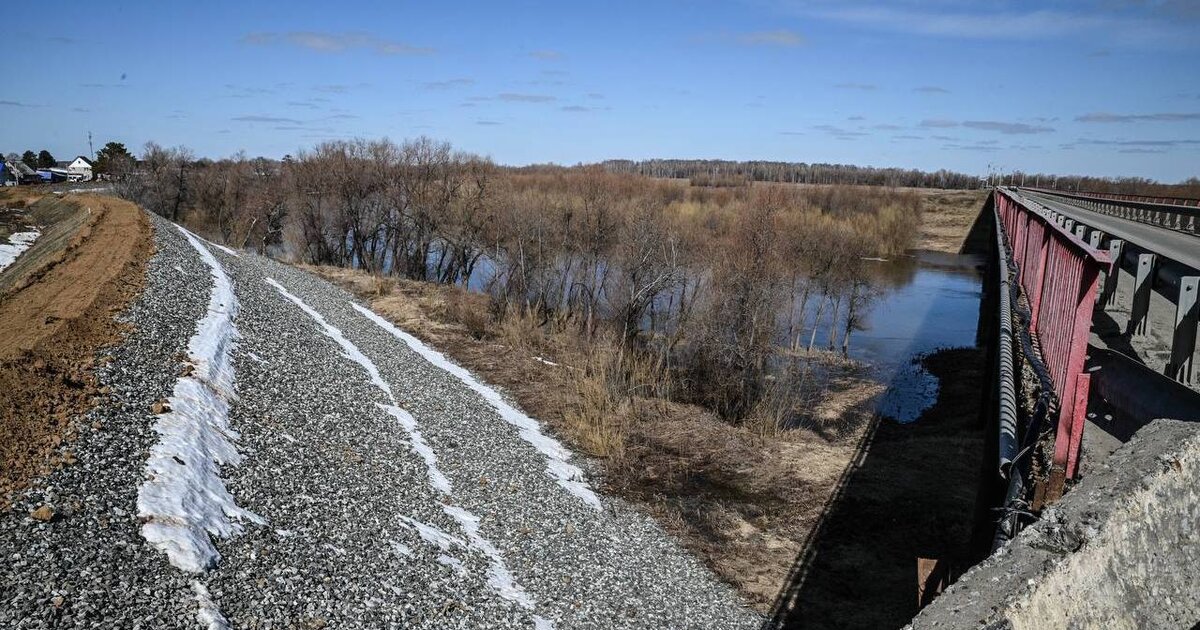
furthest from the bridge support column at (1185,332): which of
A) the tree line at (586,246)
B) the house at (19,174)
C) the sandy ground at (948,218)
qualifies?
the house at (19,174)

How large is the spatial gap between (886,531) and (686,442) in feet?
21.1

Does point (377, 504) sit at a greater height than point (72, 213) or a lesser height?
lesser

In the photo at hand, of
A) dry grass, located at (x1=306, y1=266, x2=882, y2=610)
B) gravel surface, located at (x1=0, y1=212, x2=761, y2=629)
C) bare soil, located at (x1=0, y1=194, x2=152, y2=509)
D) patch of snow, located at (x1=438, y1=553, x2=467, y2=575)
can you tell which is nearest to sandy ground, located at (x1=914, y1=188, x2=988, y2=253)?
dry grass, located at (x1=306, y1=266, x2=882, y2=610)

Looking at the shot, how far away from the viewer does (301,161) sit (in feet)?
191

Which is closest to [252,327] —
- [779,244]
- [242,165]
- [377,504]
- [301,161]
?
[377,504]

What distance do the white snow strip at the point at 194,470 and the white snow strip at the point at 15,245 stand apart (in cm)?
2144

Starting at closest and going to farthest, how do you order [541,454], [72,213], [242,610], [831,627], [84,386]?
1. [242,610]
2. [831,627]
3. [84,386]
4. [541,454]
5. [72,213]

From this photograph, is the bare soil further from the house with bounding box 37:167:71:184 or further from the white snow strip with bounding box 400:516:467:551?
the house with bounding box 37:167:71:184

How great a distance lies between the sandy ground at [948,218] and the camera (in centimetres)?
8362

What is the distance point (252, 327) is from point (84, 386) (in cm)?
1006

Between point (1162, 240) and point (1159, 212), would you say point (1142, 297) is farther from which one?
→ point (1159, 212)

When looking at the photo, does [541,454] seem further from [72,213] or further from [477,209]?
[72,213]

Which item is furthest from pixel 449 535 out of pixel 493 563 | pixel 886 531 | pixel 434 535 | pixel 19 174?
pixel 19 174

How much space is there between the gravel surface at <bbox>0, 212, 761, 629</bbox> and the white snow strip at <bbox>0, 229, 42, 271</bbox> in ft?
57.9
